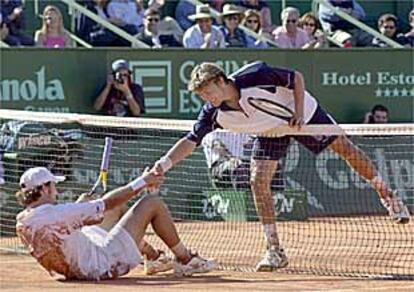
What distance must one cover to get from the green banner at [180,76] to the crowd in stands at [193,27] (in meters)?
0.76

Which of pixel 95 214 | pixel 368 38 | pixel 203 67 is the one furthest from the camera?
pixel 368 38

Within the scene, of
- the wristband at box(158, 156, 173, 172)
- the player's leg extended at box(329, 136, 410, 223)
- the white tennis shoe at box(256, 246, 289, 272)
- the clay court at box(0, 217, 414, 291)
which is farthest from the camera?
the player's leg extended at box(329, 136, 410, 223)

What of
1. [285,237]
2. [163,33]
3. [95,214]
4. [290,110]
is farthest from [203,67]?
[163,33]

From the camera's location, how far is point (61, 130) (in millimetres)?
14141

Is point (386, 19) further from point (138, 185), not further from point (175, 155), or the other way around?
point (138, 185)

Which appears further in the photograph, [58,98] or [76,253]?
[58,98]

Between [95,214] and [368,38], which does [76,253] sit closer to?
[95,214]

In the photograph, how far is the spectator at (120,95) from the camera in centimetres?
1625

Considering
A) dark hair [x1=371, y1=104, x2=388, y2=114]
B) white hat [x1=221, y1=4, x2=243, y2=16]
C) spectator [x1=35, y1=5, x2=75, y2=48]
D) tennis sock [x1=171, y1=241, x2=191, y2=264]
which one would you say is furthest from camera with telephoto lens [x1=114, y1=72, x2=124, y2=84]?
tennis sock [x1=171, y1=241, x2=191, y2=264]

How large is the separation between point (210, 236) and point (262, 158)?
250 centimetres

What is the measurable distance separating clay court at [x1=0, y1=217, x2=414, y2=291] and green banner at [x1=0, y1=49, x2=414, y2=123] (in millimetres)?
2484

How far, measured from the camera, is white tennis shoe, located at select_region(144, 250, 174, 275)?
10562mm

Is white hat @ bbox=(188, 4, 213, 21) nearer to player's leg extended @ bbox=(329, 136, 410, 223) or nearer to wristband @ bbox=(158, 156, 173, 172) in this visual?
player's leg extended @ bbox=(329, 136, 410, 223)

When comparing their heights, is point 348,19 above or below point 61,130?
above
